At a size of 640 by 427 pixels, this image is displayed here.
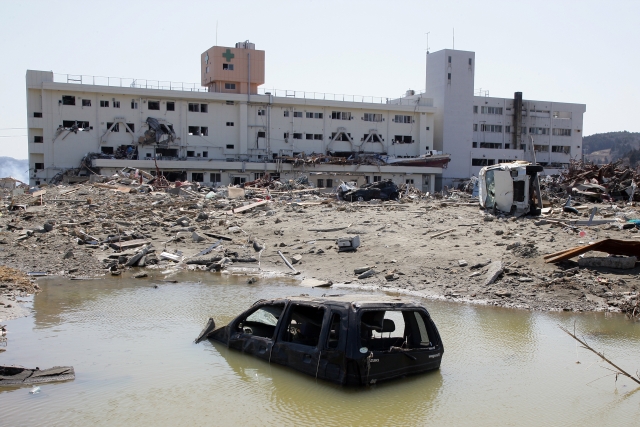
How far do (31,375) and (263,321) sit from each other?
10.9 feet

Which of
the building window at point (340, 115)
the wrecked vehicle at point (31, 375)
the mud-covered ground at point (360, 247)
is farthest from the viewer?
the building window at point (340, 115)

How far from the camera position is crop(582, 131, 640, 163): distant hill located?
506 ft

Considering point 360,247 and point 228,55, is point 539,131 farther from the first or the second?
point 360,247

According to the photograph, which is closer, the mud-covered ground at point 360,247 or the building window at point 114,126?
the mud-covered ground at point 360,247

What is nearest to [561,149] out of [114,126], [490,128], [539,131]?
[539,131]

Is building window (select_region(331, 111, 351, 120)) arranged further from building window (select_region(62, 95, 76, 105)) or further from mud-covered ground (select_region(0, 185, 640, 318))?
mud-covered ground (select_region(0, 185, 640, 318))

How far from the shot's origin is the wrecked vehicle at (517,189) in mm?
22656

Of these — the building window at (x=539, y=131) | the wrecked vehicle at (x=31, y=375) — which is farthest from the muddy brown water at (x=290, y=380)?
the building window at (x=539, y=131)

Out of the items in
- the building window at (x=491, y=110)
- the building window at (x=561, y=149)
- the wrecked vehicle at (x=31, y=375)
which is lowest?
the wrecked vehicle at (x=31, y=375)

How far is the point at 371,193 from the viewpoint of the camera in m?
36.6

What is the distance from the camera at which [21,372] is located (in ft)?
26.2

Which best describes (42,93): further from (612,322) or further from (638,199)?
(612,322)

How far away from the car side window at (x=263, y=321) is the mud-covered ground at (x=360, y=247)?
604 cm

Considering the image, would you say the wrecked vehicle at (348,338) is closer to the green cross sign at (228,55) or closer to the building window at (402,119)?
the green cross sign at (228,55)
